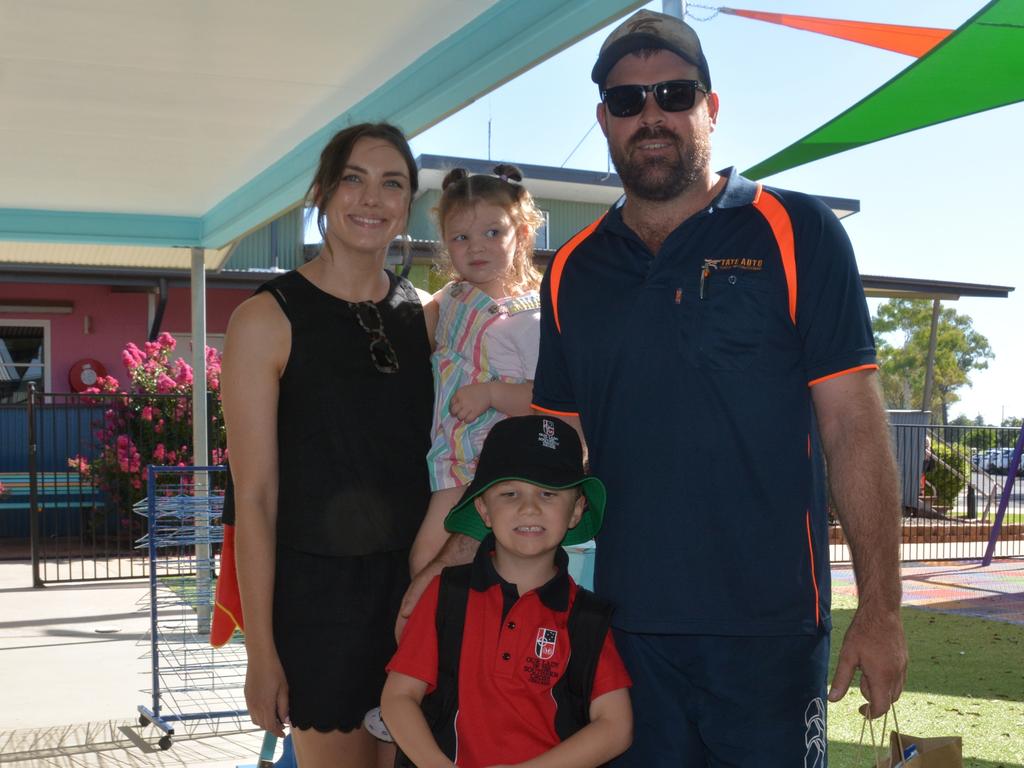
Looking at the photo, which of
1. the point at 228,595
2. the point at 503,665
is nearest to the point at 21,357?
the point at 228,595

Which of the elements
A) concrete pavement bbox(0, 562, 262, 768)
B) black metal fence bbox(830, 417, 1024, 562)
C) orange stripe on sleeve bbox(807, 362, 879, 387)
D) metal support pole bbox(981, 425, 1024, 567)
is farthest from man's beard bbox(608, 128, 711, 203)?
black metal fence bbox(830, 417, 1024, 562)

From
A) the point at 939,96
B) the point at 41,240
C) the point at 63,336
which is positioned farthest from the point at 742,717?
the point at 63,336

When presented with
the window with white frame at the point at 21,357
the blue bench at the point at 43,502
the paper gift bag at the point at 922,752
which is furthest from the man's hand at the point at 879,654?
the window with white frame at the point at 21,357

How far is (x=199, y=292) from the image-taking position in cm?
824

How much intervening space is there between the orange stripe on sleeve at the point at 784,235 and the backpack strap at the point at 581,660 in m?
0.73

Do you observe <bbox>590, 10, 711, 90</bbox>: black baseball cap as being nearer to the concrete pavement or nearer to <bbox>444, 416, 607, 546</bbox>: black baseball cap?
<bbox>444, 416, 607, 546</bbox>: black baseball cap

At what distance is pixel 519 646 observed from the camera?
2.31 meters

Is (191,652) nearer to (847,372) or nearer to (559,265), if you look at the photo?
(559,265)

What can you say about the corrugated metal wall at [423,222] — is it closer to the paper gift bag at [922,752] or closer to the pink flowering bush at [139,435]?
the pink flowering bush at [139,435]

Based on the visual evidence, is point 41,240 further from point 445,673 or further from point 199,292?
point 445,673

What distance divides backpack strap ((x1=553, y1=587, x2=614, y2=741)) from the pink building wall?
1572 centimetres

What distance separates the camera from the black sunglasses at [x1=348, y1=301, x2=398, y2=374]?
2592 millimetres

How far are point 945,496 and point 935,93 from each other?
1450 cm

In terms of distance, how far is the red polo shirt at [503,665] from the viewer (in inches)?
90.4
